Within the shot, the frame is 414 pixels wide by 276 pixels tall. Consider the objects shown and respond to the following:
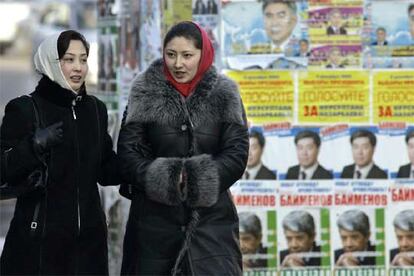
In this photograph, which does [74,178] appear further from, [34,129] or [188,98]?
[188,98]

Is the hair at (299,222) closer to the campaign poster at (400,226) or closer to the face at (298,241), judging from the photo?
the face at (298,241)

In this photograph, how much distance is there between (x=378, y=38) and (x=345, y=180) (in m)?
0.74

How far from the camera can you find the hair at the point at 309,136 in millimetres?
6125

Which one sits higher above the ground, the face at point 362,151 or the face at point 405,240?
the face at point 362,151

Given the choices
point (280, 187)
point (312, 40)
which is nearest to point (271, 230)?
point (280, 187)

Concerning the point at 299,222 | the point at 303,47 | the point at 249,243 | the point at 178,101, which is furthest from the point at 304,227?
the point at 178,101

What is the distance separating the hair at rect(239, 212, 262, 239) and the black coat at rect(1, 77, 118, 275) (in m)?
1.28

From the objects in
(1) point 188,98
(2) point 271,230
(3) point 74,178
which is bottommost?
(2) point 271,230

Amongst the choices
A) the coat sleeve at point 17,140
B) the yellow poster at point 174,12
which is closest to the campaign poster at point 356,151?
the yellow poster at point 174,12

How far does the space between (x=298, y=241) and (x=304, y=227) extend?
0.08 m

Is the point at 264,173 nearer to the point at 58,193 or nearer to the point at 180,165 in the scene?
the point at 180,165

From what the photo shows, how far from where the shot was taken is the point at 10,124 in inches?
192

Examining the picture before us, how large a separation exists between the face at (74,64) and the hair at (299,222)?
63.8 inches

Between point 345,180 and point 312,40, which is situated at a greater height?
point 312,40
